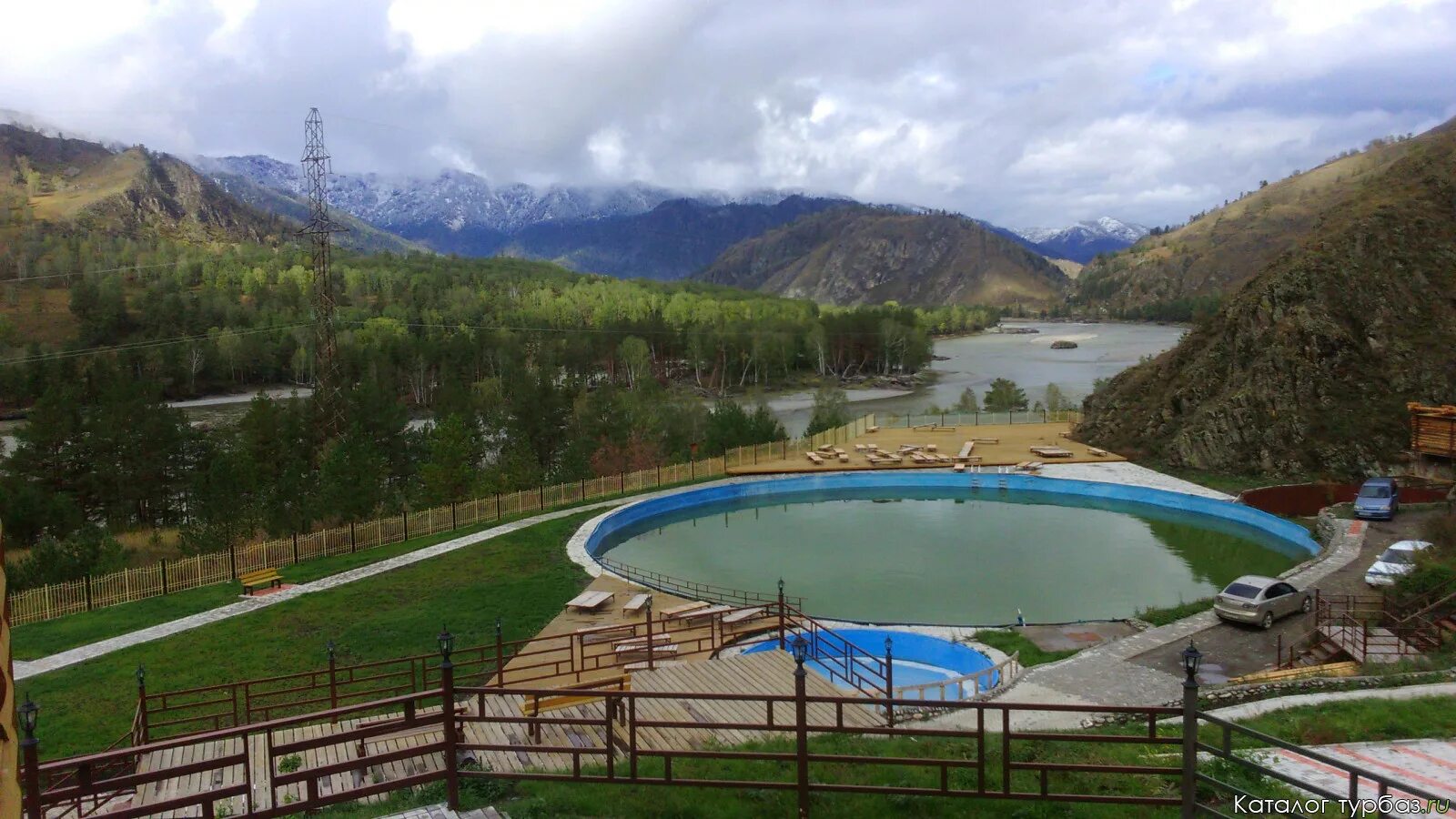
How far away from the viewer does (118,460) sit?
3691 cm

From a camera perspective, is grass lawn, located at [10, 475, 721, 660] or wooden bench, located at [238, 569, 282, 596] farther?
wooden bench, located at [238, 569, 282, 596]

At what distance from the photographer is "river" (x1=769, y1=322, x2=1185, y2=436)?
8457 cm

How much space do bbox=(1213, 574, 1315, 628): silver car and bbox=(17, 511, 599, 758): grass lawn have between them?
1472cm

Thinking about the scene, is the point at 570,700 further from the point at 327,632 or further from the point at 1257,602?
the point at 1257,602

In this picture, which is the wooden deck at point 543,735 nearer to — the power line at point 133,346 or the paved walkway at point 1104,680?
the paved walkway at point 1104,680

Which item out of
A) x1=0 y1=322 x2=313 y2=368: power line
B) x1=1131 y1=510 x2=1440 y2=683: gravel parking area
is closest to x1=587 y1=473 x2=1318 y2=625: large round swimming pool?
x1=1131 y1=510 x2=1440 y2=683: gravel parking area

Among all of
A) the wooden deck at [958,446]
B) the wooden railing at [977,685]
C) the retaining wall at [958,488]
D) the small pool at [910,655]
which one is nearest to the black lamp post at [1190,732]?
the wooden railing at [977,685]

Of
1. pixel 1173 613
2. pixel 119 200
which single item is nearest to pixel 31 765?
pixel 1173 613

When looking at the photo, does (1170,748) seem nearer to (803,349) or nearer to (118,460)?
(118,460)

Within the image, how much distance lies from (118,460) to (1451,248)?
59.0 meters

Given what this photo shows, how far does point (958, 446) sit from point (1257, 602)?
28.1m

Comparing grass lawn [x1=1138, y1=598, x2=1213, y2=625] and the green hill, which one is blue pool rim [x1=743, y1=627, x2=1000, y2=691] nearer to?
grass lawn [x1=1138, y1=598, x2=1213, y2=625]

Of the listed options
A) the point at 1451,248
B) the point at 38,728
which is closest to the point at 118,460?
the point at 38,728

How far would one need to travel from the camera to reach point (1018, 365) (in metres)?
121
